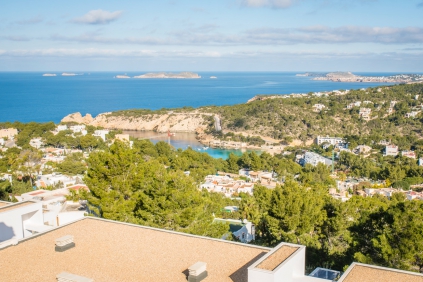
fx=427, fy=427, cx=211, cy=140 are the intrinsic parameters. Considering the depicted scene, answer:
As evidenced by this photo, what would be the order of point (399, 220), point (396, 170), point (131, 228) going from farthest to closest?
1. point (396, 170)
2. point (399, 220)
3. point (131, 228)

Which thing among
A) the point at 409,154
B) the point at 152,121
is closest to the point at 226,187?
the point at 409,154

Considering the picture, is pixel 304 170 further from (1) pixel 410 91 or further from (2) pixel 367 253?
(1) pixel 410 91

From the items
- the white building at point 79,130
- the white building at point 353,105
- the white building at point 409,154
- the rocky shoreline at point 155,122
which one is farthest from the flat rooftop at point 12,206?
the white building at point 353,105

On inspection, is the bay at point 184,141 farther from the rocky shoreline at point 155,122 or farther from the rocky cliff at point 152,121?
the rocky cliff at point 152,121

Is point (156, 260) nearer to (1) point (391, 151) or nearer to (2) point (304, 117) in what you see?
(1) point (391, 151)

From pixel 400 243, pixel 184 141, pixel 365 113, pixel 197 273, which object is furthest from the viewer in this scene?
pixel 365 113

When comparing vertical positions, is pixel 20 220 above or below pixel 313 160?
above

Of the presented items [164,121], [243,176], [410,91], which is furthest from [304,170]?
[410,91]
